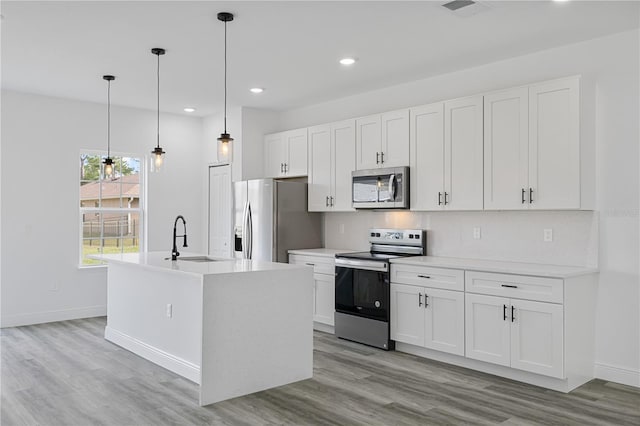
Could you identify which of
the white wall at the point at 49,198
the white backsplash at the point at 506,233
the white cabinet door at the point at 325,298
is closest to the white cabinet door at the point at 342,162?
the white backsplash at the point at 506,233

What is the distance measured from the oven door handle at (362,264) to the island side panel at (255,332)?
3.39ft

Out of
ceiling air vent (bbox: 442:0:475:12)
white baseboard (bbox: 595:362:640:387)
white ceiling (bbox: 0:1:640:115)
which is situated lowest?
white baseboard (bbox: 595:362:640:387)

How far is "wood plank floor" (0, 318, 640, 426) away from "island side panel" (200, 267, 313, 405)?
0.11 metres

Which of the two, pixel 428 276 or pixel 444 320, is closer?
pixel 444 320

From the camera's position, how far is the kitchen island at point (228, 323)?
→ 356 centimetres

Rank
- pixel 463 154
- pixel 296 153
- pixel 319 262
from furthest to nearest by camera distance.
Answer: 1. pixel 296 153
2. pixel 319 262
3. pixel 463 154

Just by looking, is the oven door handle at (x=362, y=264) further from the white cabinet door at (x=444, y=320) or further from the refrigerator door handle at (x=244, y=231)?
the refrigerator door handle at (x=244, y=231)

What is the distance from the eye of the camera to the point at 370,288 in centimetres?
505

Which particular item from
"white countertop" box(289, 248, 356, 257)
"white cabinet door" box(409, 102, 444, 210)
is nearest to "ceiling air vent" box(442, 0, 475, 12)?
"white cabinet door" box(409, 102, 444, 210)

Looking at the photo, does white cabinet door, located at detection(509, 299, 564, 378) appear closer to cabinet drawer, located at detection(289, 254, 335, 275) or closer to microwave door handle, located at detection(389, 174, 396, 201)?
microwave door handle, located at detection(389, 174, 396, 201)

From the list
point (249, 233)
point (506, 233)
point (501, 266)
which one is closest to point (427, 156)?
point (506, 233)

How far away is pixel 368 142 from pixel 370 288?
5.12 feet

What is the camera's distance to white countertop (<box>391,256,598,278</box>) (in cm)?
386

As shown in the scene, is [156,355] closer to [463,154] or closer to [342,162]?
[342,162]
